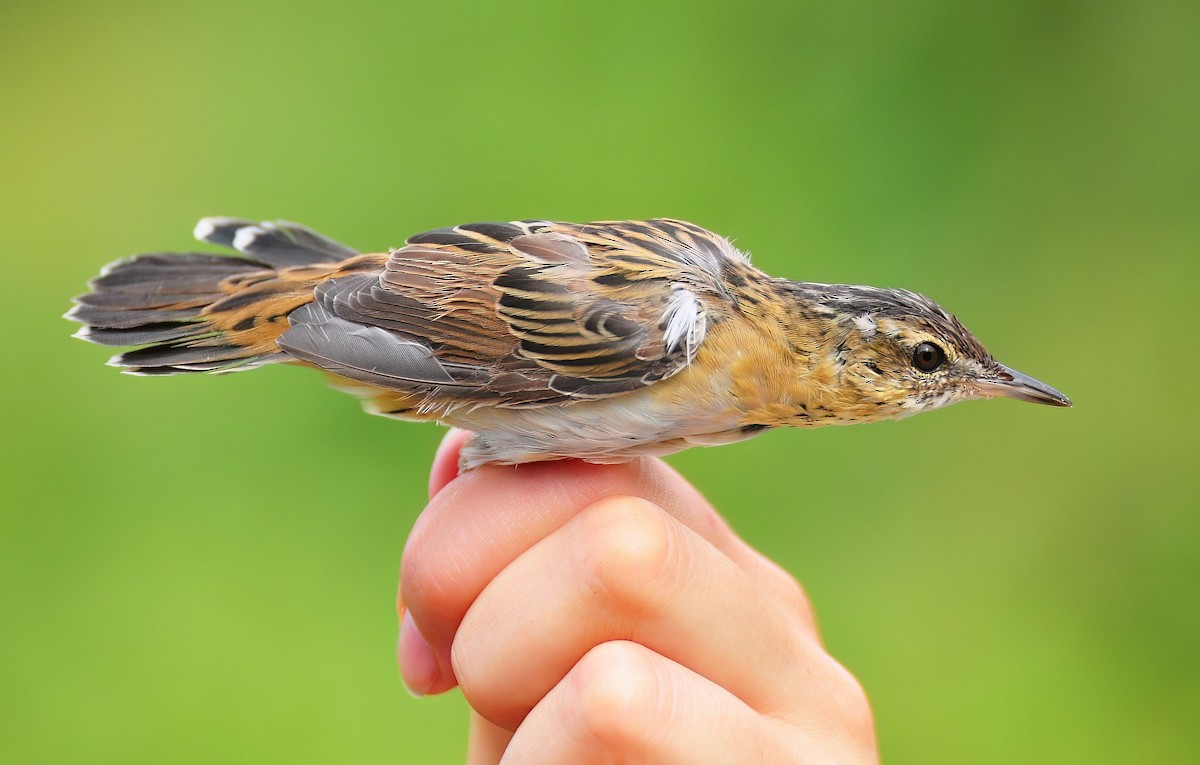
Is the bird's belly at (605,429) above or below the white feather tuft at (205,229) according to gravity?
below

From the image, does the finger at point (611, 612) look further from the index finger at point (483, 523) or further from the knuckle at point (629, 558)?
the index finger at point (483, 523)

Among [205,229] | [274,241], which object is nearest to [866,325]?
[274,241]

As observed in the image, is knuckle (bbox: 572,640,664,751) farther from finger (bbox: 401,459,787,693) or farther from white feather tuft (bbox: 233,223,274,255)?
white feather tuft (bbox: 233,223,274,255)

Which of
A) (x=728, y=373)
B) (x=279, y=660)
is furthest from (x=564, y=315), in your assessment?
(x=279, y=660)

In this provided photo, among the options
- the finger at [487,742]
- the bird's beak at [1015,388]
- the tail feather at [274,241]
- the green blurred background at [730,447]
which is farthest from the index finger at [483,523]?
the green blurred background at [730,447]

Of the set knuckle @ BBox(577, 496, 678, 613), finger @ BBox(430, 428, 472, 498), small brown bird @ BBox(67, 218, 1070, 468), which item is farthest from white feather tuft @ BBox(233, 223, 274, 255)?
knuckle @ BBox(577, 496, 678, 613)

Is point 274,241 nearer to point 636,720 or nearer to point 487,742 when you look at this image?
point 487,742

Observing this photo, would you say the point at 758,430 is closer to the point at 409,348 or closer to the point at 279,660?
the point at 409,348
